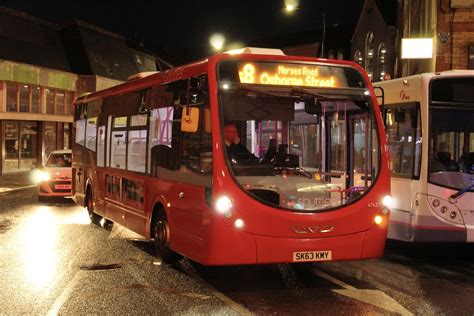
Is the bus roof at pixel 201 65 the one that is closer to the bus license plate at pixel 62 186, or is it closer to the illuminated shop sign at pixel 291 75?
the illuminated shop sign at pixel 291 75

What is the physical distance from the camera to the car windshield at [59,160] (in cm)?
2006

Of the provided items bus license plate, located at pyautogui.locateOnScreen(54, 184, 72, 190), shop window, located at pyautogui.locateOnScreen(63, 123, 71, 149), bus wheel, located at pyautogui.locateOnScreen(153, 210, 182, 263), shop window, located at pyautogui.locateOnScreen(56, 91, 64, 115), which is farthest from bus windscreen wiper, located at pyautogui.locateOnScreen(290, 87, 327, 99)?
shop window, located at pyautogui.locateOnScreen(63, 123, 71, 149)

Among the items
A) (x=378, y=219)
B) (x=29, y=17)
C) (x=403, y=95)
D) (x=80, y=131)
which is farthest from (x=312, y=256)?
(x=29, y=17)

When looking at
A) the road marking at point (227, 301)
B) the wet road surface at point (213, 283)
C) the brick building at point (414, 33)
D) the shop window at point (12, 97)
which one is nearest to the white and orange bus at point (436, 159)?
the wet road surface at point (213, 283)

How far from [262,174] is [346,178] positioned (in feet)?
5.94

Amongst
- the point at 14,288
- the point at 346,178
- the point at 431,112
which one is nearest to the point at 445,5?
the point at 431,112

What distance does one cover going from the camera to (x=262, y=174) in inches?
311

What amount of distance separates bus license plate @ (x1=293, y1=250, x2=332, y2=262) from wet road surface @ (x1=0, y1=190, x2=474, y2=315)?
41 centimetres

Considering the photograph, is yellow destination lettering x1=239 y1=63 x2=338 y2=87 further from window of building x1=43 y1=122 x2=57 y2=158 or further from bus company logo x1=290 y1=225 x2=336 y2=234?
window of building x1=43 y1=122 x2=57 y2=158

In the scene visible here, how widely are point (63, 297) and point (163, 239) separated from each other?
217 cm

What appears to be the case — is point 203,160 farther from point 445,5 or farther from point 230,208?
point 445,5

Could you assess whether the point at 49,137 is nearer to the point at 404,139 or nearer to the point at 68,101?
the point at 68,101

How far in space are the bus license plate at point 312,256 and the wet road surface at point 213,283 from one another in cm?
41

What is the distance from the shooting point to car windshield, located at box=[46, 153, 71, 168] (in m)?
20.1
